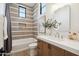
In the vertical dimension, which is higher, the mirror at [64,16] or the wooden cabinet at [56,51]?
the mirror at [64,16]

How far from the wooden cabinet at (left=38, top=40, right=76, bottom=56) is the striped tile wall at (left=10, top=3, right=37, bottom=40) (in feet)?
0.68

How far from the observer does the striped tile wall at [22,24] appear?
1.59 m

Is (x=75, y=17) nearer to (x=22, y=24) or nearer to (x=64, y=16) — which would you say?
(x=64, y=16)

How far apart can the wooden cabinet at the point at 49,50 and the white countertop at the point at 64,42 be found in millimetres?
47

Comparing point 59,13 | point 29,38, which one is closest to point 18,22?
point 29,38

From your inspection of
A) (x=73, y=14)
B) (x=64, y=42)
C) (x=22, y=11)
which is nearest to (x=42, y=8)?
(x=22, y=11)

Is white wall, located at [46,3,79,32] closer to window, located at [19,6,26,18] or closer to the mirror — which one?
the mirror

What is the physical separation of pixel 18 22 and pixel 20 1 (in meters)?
0.30

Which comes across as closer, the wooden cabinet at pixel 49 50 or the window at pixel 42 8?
the wooden cabinet at pixel 49 50

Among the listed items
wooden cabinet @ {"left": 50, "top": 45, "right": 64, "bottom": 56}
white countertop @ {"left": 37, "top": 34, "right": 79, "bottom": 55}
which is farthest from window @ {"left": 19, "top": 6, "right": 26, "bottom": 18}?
wooden cabinet @ {"left": 50, "top": 45, "right": 64, "bottom": 56}

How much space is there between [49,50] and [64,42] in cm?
24

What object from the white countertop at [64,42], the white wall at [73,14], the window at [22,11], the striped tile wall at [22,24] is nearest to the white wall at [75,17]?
the white wall at [73,14]

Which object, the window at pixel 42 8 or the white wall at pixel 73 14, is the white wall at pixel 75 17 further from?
the window at pixel 42 8

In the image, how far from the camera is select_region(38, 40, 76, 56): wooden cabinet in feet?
4.69
